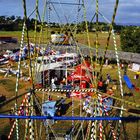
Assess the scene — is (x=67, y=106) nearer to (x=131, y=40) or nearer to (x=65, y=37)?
(x=65, y=37)

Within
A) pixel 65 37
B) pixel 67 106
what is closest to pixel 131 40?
pixel 65 37

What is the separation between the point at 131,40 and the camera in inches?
2606

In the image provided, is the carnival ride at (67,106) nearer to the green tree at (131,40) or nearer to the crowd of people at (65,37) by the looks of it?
the crowd of people at (65,37)

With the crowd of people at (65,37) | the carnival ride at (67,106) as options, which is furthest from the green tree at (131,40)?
the carnival ride at (67,106)

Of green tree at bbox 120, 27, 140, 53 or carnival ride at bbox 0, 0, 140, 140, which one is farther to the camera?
green tree at bbox 120, 27, 140, 53

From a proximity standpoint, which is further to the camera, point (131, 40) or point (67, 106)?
point (131, 40)

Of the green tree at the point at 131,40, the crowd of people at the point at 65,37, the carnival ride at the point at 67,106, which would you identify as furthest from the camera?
the green tree at the point at 131,40

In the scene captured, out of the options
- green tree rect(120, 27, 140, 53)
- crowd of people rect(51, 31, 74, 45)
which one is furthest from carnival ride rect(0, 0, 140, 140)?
green tree rect(120, 27, 140, 53)

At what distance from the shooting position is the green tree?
6488cm

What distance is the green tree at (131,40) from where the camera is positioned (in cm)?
6488

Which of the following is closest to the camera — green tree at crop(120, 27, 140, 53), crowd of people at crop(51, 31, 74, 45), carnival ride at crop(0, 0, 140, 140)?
carnival ride at crop(0, 0, 140, 140)

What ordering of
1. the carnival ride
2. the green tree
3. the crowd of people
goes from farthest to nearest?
the green tree → the crowd of people → the carnival ride

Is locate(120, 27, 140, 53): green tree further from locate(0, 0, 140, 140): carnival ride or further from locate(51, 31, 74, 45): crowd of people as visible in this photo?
locate(0, 0, 140, 140): carnival ride

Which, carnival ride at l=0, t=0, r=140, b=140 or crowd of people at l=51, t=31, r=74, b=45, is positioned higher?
crowd of people at l=51, t=31, r=74, b=45
